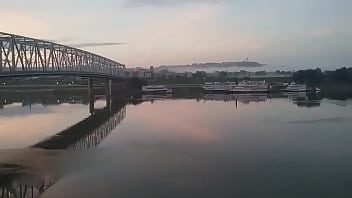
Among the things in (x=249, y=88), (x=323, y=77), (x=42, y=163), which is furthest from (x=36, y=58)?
(x=323, y=77)

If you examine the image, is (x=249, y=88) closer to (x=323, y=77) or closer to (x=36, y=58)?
(x=323, y=77)

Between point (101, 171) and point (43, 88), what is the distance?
71.2 m

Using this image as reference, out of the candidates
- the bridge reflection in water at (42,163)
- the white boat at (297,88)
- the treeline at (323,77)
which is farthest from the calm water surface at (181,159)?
the treeline at (323,77)

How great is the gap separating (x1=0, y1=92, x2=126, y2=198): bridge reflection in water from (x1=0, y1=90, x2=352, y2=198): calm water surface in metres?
0.03

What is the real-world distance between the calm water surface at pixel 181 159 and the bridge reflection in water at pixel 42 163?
1.2 inches

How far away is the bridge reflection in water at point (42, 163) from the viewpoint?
37.8ft

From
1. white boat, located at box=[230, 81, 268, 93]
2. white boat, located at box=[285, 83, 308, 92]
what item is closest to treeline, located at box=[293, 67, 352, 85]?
white boat, located at box=[285, 83, 308, 92]

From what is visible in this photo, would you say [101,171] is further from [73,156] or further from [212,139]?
[212,139]

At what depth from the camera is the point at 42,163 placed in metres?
14.8

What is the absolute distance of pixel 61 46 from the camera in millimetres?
40312

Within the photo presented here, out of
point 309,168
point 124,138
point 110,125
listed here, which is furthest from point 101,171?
point 110,125

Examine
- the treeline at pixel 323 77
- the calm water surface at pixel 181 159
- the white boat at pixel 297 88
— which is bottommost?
the calm water surface at pixel 181 159

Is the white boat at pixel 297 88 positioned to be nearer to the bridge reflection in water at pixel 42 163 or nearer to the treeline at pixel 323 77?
the treeline at pixel 323 77

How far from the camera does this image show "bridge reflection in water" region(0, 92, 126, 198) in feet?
37.8
